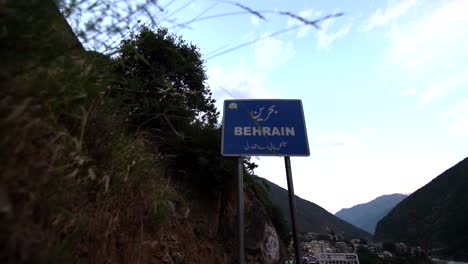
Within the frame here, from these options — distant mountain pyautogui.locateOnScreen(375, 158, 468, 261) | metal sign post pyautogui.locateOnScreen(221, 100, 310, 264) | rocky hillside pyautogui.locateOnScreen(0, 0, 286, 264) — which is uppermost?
distant mountain pyautogui.locateOnScreen(375, 158, 468, 261)

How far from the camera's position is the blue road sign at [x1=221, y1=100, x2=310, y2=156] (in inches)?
132

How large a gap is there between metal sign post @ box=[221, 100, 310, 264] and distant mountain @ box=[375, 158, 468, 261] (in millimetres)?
74544

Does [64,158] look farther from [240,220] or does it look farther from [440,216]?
[440,216]

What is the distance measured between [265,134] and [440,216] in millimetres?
82579

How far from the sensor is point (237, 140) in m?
3.43

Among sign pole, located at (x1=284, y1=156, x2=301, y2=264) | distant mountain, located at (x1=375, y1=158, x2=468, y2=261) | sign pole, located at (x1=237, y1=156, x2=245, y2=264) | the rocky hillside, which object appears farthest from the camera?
distant mountain, located at (x1=375, y1=158, x2=468, y2=261)

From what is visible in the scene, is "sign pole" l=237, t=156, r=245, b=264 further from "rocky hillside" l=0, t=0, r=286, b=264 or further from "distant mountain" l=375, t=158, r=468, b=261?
"distant mountain" l=375, t=158, r=468, b=261

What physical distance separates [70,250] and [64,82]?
0.65 meters

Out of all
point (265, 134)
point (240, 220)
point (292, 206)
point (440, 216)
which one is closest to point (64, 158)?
A: point (240, 220)

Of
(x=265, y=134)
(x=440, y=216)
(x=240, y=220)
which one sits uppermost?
(x=440, y=216)

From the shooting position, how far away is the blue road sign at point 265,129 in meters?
3.35

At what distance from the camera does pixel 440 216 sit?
69.3 metres

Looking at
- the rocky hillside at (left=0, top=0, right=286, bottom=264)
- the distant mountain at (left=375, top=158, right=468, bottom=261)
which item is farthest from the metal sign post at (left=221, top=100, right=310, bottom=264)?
the distant mountain at (left=375, top=158, right=468, bottom=261)

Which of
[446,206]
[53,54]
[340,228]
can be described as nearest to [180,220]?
[53,54]
